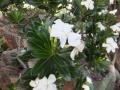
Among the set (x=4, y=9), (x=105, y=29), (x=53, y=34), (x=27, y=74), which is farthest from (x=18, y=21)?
(x=53, y=34)

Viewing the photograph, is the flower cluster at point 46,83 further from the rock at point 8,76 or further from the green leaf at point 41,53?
the rock at point 8,76

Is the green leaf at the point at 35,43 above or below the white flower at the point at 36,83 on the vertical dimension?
above

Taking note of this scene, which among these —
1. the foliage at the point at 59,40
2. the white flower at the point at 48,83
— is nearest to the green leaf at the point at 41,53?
the foliage at the point at 59,40

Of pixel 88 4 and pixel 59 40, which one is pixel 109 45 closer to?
pixel 88 4

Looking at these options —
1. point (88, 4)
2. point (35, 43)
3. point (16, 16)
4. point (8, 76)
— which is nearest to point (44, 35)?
point (35, 43)

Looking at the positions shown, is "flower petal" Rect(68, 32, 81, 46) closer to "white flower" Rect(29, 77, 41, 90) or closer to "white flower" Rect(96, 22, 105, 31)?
"white flower" Rect(29, 77, 41, 90)

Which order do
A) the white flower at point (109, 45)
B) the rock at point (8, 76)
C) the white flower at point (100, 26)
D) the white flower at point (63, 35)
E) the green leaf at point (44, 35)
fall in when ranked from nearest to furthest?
1. the white flower at point (63, 35)
2. the green leaf at point (44, 35)
3. the white flower at point (109, 45)
4. the white flower at point (100, 26)
5. the rock at point (8, 76)

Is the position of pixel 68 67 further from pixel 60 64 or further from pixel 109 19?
pixel 109 19

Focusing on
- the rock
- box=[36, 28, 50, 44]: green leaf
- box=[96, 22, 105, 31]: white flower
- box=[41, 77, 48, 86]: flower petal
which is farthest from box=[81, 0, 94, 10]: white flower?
the rock
